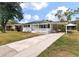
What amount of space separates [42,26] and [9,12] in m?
0.80

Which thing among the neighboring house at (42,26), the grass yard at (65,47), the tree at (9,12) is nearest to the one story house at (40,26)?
the neighboring house at (42,26)

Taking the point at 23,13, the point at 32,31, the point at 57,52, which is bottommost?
the point at 57,52

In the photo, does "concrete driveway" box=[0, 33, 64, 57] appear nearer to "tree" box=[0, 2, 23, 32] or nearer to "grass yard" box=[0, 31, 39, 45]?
"grass yard" box=[0, 31, 39, 45]

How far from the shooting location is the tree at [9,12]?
21.2 ft

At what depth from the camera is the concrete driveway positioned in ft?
20.8

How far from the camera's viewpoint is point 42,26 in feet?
21.8

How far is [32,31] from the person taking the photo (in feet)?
21.9

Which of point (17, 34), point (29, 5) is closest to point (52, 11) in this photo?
point (29, 5)

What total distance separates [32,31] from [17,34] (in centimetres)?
35

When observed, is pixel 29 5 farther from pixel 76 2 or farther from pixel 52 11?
pixel 76 2

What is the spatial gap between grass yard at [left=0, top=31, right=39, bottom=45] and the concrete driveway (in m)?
0.10

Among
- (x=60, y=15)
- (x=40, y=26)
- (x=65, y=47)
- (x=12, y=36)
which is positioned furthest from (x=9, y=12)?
(x=65, y=47)

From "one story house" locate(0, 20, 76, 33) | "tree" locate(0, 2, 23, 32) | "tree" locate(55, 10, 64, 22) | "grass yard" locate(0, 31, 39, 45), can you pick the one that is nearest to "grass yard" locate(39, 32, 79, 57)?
"one story house" locate(0, 20, 76, 33)

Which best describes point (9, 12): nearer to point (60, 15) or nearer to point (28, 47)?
point (28, 47)
